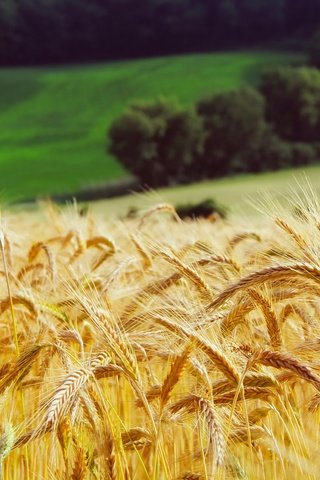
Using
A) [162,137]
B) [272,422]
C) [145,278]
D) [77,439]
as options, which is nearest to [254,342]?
[272,422]

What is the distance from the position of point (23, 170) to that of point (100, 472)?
4840 cm

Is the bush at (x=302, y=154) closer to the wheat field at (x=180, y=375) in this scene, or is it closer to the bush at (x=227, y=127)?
the bush at (x=227, y=127)

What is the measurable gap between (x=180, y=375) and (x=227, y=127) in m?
45.3

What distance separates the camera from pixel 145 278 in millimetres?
3729

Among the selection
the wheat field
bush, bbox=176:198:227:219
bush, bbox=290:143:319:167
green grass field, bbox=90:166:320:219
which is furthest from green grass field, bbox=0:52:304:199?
the wheat field

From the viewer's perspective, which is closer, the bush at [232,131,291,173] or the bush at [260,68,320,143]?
the bush at [232,131,291,173]

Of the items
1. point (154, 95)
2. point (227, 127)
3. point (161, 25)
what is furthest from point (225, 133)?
point (161, 25)

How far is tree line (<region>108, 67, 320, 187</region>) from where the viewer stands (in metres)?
43.5

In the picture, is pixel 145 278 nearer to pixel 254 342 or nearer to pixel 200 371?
pixel 254 342

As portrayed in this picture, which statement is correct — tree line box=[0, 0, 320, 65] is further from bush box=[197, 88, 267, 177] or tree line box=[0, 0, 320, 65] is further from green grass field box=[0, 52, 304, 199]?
bush box=[197, 88, 267, 177]

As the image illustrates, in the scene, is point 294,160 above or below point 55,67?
below

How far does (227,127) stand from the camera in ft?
154

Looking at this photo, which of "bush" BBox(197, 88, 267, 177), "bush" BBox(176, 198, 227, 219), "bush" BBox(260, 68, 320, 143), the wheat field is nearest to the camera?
the wheat field

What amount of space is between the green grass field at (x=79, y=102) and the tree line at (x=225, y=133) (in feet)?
14.1
